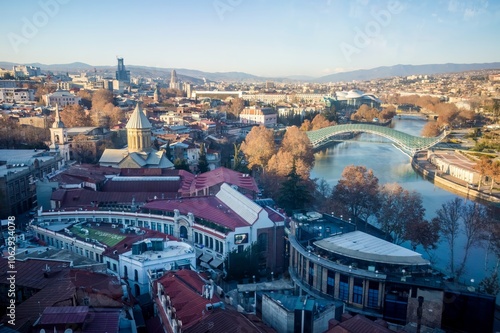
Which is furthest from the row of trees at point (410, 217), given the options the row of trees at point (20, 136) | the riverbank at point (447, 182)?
the row of trees at point (20, 136)

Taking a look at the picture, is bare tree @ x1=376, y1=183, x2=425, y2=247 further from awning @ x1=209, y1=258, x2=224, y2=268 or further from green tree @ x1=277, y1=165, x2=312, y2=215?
awning @ x1=209, y1=258, x2=224, y2=268

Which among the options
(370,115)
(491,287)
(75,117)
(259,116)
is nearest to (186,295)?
(491,287)

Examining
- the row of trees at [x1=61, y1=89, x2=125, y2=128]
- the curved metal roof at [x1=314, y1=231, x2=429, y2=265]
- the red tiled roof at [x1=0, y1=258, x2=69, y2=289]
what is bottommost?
the red tiled roof at [x1=0, y1=258, x2=69, y2=289]

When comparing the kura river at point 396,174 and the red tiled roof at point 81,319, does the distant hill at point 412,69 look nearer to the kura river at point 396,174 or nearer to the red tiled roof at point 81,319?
the kura river at point 396,174

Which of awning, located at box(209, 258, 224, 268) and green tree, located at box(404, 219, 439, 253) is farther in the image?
green tree, located at box(404, 219, 439, 253)

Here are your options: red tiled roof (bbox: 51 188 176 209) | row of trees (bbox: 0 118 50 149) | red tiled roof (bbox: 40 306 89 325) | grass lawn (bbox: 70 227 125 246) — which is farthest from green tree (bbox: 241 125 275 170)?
red tiled roof (bbox: 40 306 89 325)

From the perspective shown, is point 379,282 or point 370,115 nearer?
point 379,282

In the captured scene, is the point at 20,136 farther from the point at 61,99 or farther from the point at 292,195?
the point at 292,195
